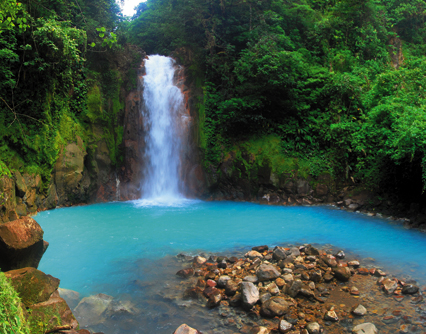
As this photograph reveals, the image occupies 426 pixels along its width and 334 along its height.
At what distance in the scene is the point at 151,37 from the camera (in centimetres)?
2234

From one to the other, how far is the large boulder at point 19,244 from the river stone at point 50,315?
0.85 m

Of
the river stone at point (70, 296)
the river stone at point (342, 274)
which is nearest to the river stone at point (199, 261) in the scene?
the river stone at point (70, 296)

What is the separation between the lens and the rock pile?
3.77 meters

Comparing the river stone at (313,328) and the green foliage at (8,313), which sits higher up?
the green foliage at (8,313)

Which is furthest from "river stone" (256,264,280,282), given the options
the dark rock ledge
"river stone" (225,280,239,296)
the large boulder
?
the large boulder

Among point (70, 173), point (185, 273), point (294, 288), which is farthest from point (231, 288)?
point (70, 173)

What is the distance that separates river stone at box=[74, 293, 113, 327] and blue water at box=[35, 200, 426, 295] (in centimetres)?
33

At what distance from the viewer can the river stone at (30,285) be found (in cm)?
320

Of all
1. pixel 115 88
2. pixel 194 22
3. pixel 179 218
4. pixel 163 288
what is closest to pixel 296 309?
pixel 163 288

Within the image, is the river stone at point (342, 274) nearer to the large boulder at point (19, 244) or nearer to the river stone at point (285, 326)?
the river stone at point (285, 326)

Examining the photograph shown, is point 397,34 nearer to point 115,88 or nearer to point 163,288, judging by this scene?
point 115,88

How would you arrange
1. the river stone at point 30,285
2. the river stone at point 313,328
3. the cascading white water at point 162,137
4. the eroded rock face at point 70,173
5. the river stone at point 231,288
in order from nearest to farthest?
the river stone at point 30,285, the river stone at point 313,328, the river stone at point 231,288, the eroded rock face at point 70,173, the cascading white water at point 162,137

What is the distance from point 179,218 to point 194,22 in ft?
42.3

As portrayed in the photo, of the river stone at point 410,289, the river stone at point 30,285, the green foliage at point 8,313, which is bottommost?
the river stone at point 410,289
